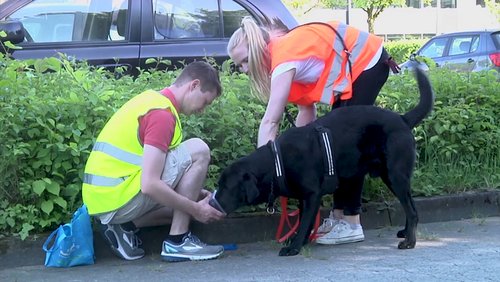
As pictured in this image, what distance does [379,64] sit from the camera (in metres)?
4.92

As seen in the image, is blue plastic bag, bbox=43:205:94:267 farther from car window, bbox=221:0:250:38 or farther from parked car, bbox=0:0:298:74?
car window, bbox=221:0:250:38

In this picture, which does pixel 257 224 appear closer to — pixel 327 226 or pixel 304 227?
→ pixel 327 226

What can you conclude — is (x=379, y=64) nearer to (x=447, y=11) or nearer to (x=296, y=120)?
(x=296, y=120)

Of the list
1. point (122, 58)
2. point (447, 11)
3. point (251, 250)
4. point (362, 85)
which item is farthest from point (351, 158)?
point (447, 11)

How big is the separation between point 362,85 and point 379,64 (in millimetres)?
186

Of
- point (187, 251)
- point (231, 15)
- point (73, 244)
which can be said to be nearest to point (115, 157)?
point (73, 244)

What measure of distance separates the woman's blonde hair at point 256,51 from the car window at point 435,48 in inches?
574

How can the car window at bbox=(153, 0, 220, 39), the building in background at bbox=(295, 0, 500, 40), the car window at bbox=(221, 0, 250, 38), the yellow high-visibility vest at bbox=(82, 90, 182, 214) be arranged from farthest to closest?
the building in background at bbox=(295, 0, 500, 40) → the car window at bbox=(221, 0, 250, 38) → the car window at bbox=(153, 0, 220, 39) → the yellow high-visibility vest at bbox=(82, 90, 182, 214)

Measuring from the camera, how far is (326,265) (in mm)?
4461

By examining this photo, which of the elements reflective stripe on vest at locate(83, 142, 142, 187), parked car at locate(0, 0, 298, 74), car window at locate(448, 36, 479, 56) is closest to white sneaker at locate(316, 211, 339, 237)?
reflective stripe on vest at locate(83, 142, 142, 187)

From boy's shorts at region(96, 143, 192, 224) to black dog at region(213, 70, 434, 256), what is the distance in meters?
0.26

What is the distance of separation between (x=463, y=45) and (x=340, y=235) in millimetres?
13851

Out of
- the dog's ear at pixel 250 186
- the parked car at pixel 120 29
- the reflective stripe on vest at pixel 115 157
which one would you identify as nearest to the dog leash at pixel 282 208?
the dog's ear at pixel 250 186

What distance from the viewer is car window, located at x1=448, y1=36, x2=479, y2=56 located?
17.1 m
